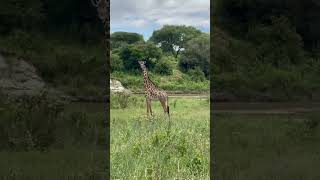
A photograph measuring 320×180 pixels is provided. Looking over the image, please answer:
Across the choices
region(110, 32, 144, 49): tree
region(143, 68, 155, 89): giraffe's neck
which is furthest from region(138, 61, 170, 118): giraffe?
region(110, 32, 144, 49): tree

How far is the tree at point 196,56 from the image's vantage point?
10.9 m

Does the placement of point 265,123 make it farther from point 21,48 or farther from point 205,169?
point 21,48

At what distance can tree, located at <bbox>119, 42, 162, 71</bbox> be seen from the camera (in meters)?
9.84

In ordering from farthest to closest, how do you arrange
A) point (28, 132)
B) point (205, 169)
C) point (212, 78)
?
1. point (212, 78)
2. point (28, 132)
3. point (205, 169)

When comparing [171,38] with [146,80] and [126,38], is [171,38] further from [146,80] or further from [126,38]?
[146,80]

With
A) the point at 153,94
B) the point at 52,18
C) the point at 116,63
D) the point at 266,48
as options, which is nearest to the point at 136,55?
the point at 116,63

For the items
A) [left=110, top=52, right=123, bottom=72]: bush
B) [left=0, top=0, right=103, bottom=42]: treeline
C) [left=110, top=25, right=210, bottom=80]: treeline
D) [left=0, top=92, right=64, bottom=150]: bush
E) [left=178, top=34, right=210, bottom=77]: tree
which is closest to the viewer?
[left=0, top=92, right=64, bottom=150]: bush

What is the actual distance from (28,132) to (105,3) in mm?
2638

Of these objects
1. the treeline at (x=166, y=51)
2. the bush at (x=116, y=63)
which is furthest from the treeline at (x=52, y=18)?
the bush at (x=116, y=63)

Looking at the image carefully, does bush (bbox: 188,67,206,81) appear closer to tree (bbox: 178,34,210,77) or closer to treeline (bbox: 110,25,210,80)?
treeline (bbox: 110,25,210,80)

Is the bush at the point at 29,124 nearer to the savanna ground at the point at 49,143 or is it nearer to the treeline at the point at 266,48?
the savanna ground at the point at 49,143

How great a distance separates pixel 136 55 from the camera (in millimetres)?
9914

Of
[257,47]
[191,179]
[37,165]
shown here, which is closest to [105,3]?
[37,165]

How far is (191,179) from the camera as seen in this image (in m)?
4.02
